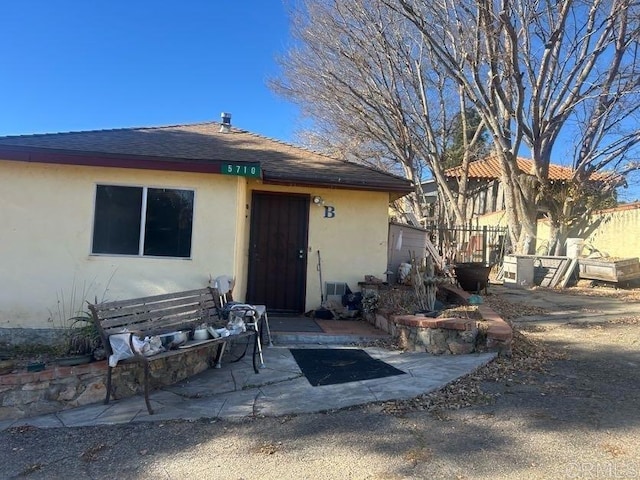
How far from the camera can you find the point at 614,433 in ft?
12.1

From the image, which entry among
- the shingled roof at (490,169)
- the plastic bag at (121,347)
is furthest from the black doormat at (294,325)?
the shingled roof at (490,169)

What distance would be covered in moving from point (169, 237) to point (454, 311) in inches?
177

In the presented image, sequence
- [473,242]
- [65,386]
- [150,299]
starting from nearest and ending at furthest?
[65,386], [150,299], [473,242]

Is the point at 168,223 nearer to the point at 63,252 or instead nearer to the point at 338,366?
the point at 63,252

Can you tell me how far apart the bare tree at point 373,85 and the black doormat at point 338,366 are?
10.5 m

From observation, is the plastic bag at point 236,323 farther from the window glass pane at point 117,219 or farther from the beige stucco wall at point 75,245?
the window glass pane at point 117,219

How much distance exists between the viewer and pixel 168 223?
23.2 feet

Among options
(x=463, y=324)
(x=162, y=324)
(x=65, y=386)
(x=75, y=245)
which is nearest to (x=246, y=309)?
(x=162, y=324)

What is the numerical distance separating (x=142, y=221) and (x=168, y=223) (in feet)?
1.26

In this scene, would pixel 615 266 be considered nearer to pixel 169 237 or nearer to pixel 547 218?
pixel 547 218

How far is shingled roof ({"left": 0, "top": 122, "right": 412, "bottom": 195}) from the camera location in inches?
262

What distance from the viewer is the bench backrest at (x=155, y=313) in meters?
4.74

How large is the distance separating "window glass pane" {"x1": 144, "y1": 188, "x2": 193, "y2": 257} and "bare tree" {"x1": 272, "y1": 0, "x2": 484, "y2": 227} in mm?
9150

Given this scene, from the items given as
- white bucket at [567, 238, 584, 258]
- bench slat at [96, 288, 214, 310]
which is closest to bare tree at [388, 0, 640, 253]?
white bucket at [567, 238, 584, 258]
